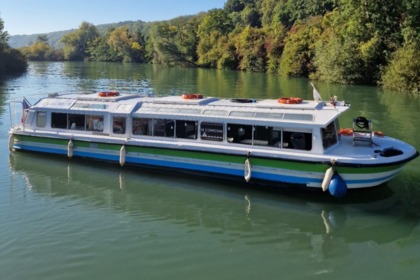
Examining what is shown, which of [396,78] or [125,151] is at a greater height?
[396,78]

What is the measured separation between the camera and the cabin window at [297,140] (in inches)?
522

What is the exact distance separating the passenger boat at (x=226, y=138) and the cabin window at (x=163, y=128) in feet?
0.12

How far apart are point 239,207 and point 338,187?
9.59 ft

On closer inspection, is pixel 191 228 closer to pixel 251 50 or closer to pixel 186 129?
pixel 186 129

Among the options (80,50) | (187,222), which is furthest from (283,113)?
(80,50)

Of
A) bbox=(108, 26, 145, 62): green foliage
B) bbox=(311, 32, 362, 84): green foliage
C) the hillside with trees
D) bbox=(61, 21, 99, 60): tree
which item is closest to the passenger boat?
bbox=(311, 32, 362, 84): green foliage

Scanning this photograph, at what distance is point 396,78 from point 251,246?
1504 inches

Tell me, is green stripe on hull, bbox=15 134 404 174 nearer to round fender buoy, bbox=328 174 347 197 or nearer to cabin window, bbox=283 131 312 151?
round fender buoy, bbox=328 174 347 197

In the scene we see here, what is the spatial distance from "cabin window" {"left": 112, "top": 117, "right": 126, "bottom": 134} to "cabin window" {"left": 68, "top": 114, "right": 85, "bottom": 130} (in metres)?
1.59

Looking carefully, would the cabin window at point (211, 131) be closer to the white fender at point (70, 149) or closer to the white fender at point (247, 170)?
the white fender at point (247, 170)

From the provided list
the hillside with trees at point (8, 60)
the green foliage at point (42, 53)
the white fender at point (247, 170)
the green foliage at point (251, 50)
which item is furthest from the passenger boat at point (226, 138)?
the green foliage at point (42, 53)

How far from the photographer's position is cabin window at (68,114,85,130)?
1709 centimetres

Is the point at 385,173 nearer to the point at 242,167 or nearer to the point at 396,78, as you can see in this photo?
the point at 242,167

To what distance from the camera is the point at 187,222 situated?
11648 millimetres
